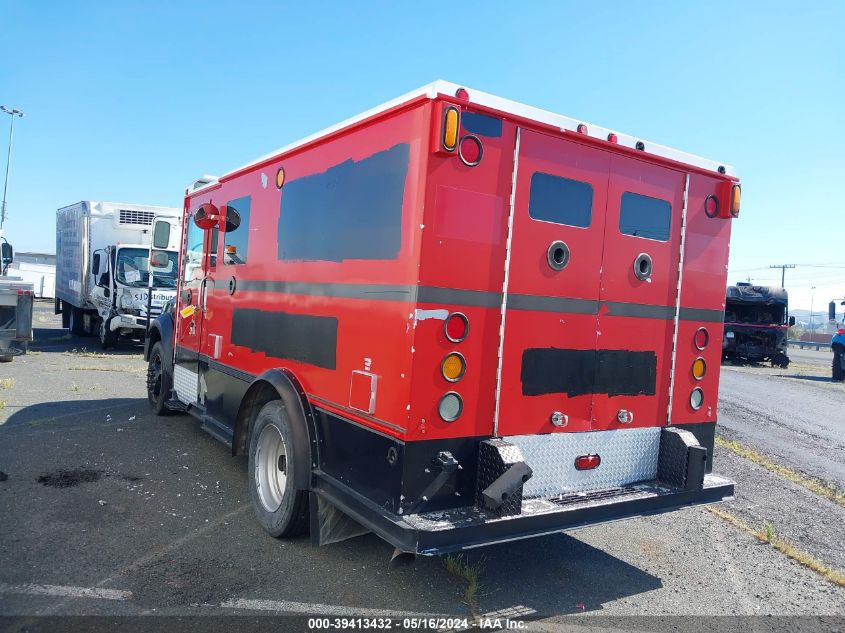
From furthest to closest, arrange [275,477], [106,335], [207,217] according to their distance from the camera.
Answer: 1. [106,335]
2. [207,217]
3. [275,477]

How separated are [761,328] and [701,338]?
19.4 metres

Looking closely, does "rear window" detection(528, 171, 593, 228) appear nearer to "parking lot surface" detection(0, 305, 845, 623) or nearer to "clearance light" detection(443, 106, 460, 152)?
"clearance light" detection(443, 106, 460, 152)

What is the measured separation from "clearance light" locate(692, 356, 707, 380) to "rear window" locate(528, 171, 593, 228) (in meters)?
1.42

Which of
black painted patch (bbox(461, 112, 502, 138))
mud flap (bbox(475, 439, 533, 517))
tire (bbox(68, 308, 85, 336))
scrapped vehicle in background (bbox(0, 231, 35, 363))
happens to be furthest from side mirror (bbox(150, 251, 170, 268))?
tire (bbox(68, 308, 85, 336))

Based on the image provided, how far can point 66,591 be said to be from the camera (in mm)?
3545

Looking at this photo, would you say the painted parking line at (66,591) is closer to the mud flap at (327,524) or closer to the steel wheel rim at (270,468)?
the mud flap at (327,524)

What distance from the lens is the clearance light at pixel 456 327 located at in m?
3.38

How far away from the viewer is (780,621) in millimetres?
3682

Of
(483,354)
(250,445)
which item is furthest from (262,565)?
(483,354)

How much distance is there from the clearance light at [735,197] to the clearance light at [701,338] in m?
0.88

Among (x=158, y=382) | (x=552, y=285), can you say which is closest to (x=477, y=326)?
(x=552, y=285)

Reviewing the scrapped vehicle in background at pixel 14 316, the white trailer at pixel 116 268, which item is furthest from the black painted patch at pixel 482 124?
the scrapped vehicle in background at pixel 14 316

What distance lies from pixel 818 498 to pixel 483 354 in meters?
4.46

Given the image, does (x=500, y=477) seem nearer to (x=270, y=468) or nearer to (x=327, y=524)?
(x=327, y=524)
